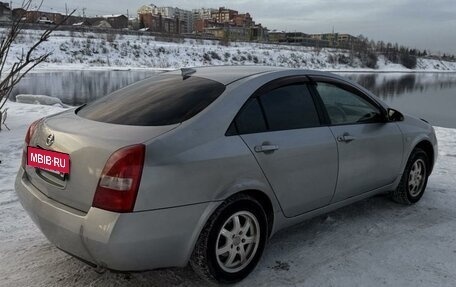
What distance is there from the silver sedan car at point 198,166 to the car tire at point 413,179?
0.70 m

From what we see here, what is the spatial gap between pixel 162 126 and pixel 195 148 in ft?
0.84

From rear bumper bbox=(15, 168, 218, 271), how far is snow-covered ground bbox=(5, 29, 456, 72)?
40067 millimetres

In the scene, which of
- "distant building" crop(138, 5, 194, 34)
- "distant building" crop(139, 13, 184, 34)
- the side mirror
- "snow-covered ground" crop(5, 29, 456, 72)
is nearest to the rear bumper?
the side mirror

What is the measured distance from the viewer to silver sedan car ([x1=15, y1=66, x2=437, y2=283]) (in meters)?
2.62

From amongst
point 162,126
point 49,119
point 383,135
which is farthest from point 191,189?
point 383,135

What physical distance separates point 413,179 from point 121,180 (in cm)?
332

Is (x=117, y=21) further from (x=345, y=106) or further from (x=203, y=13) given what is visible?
(x=345, y=106)

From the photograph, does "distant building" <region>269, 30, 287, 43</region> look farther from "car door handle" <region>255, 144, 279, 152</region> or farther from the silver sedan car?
"car door handle" <region>255, 144, 279, 152</region>

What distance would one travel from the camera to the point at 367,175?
4059 mm

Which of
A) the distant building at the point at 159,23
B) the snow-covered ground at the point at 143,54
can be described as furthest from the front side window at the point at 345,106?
the distant building at the point at 159,23

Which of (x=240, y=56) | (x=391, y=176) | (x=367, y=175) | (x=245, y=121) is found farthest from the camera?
(x=240, y=56)

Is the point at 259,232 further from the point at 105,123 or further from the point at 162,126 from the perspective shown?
the point at 105,123

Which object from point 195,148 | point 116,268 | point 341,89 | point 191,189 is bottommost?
point 116,268

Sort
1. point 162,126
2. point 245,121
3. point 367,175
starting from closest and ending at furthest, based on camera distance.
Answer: point 162,126 → point 245,121 → point 367,175
